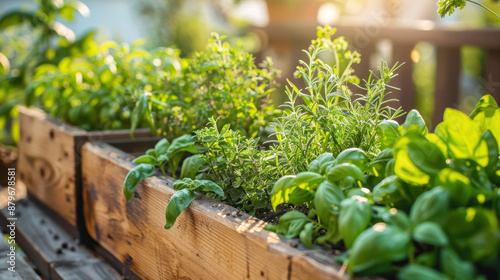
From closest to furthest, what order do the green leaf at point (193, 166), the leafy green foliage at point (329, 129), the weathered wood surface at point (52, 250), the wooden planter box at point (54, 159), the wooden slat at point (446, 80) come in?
the leafy green foliage at point (329, 129)
the green leaf at point (193, 166)
the weathered wood surface at point (52, 250)
the wooden planter box at point (54, 159)
the wooden slat at point (446, 80)

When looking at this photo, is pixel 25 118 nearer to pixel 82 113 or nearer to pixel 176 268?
pixel 82 113

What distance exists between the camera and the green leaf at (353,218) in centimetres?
59

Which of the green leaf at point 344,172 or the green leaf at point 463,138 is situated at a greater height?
the green leaf at point 463,138

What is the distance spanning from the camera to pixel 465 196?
1.86 feet

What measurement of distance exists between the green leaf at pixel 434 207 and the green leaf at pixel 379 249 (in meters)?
0.03

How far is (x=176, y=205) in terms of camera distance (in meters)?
0.86

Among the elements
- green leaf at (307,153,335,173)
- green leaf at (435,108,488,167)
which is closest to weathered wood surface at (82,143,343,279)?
green leaf at (307,153,335,173)

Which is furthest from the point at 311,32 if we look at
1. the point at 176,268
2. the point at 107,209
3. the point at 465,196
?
the point at 465,196

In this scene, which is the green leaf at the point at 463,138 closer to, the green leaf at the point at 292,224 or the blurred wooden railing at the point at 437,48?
the green leaf at the point at 292,224

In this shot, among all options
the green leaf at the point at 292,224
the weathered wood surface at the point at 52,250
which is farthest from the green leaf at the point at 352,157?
the weathered wood surface at the point at 52,250

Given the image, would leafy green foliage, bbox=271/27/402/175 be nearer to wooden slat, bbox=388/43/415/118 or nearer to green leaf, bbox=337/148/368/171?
green leaf, bbox=337/148/368/171

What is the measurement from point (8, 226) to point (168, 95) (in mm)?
839

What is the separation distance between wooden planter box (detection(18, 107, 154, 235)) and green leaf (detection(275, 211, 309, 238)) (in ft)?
2.93

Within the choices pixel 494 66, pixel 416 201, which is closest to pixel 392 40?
pixel 494 66
